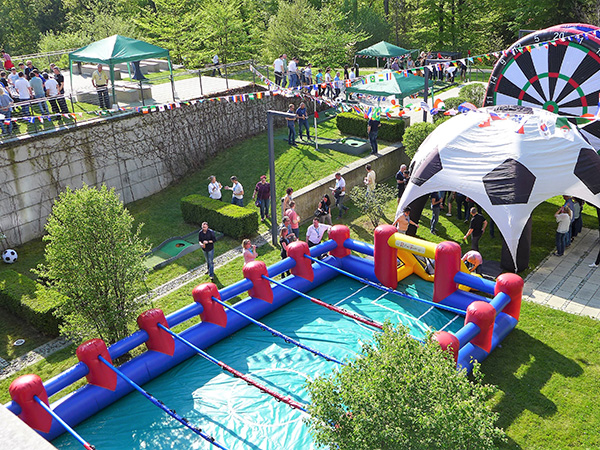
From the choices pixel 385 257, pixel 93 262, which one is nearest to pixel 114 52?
pixel 93 262

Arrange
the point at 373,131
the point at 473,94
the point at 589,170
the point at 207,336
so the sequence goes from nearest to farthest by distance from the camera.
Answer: the point at 207,336, the point at 589,170, the point at 373,131, the point at 473,94

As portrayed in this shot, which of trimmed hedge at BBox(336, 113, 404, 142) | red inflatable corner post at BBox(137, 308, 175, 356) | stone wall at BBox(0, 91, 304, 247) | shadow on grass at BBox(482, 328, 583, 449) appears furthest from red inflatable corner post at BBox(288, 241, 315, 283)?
trimmed hedge at BBox(336, 113, 404, 142)

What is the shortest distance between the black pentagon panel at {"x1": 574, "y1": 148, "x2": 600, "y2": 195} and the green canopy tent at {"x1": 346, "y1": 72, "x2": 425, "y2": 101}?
7.43 metres

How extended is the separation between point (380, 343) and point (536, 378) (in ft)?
18.3

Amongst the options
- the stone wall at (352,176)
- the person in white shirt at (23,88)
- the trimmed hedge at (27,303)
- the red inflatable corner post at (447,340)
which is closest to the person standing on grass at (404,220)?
the stone wall at (352,176)

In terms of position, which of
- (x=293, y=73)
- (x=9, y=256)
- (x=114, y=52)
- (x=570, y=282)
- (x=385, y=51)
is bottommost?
(x=570, y=282)

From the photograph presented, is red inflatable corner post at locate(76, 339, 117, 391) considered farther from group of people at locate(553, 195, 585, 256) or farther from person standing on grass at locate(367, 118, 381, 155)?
person standing on grass at locate(367, 118, 381, 155)

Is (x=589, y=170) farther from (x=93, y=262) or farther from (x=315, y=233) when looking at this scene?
(x=93, y=262)

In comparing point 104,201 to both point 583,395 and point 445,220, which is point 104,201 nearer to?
point 583,395

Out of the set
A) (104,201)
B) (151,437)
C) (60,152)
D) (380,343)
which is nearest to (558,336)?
(380,343)

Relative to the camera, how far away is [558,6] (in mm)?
33750

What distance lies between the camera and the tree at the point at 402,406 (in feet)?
18.4

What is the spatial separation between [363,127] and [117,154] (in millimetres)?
9324

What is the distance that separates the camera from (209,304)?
38.3 ft
